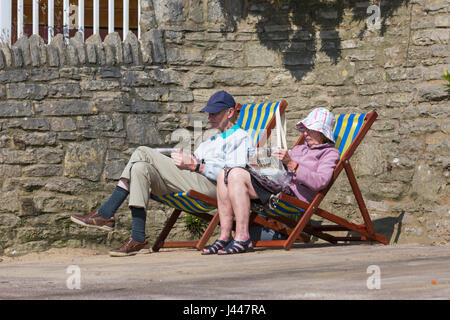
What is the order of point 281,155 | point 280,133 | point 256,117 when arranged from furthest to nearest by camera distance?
point 256,117 → point 280,133 → point 281,155

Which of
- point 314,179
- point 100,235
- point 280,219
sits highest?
point 314,179

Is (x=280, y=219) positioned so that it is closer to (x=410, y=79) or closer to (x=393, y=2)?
(x=410, y=79)

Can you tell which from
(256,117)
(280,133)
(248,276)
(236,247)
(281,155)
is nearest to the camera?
(248,276)

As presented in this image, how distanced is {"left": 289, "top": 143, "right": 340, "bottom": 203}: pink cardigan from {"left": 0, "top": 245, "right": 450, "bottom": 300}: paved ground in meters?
0.45

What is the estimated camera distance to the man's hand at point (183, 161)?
458 cm

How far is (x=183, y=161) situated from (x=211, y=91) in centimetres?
193

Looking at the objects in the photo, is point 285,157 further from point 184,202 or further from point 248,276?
point 248,276

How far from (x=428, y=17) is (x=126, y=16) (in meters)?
2.70

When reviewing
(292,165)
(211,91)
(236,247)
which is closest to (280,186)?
(292,165)

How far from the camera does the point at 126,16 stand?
662 centimetres

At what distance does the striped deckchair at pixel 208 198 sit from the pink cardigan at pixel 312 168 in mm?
407

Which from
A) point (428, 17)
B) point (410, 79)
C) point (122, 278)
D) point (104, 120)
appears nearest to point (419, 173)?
point (410, 79)

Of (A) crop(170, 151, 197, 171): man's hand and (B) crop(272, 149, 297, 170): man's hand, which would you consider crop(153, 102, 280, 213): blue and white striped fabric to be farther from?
(B) crop(272, 149, 297, 170): man's hand

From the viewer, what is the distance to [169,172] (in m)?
4.84
